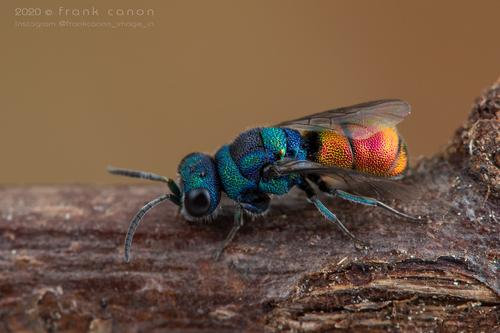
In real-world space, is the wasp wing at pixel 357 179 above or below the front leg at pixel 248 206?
above

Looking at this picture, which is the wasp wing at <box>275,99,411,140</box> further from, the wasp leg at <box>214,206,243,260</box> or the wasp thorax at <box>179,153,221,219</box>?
the wasp leg at <box>214,206,243,260</box>

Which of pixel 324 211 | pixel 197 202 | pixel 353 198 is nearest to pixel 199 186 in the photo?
pixel 197 202

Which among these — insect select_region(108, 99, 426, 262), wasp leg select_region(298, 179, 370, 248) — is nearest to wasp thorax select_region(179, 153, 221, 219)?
insect select_region(108, 99, 426, 262)

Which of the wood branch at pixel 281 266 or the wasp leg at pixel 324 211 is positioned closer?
the wood branch at pixel 281 266

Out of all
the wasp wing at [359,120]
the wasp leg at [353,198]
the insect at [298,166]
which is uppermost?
the wasp wing at [359,120]

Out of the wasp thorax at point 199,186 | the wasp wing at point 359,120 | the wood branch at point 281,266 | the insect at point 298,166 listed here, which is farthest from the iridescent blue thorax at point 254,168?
the wasp wing at point 359,120

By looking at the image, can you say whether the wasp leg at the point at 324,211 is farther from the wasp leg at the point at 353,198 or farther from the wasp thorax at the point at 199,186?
the wasp thorax at the point at 199,186

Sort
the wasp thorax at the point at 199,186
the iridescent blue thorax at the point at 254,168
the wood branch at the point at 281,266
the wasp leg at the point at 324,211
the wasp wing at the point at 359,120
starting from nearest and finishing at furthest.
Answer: the wood branch at the point at 281,266 → the wasp leg at the point at 324,211 → the wasp thorax at the point at 199,186 → the iridescent blue thorax at the point at 254,168 → the wasp wing at the point at 359,120
